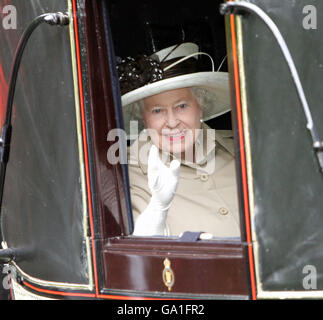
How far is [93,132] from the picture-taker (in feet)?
8.34

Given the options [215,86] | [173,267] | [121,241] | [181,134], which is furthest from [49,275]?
[215,86]

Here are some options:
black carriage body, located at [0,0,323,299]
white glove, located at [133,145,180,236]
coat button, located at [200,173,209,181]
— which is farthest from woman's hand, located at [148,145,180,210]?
coat button, located at [200,173,209,181]

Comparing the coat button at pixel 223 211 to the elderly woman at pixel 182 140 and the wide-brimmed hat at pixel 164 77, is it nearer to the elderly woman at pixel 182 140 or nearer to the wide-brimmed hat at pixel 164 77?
the elderly woman at pixel 182 140

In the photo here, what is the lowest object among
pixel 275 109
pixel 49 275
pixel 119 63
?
pixel 49 275

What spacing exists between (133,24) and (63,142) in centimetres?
90

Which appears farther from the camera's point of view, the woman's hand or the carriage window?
the carriage window

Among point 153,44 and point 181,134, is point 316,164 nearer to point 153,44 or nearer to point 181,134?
point 181,134

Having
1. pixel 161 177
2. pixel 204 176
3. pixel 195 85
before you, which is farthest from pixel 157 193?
pixel 195 85

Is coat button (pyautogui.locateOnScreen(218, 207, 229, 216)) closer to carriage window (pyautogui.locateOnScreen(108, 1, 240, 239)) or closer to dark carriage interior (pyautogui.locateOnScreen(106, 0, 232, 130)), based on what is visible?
carriage window (pyautogui.locateOnScreen(108, 1, 240, 239))

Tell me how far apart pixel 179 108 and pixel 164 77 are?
0.45ft

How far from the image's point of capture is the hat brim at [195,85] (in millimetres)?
3029

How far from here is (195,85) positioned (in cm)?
315

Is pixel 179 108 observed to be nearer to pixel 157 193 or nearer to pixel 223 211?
pixel 223 211

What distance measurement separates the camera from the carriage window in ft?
9.89
